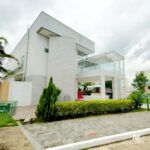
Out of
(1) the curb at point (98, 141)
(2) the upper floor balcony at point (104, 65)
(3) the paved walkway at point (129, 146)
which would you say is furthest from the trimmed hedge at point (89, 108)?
(2) the upper floor balcony at point (104, 65)

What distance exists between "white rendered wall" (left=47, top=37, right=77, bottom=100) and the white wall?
2718 millimetres

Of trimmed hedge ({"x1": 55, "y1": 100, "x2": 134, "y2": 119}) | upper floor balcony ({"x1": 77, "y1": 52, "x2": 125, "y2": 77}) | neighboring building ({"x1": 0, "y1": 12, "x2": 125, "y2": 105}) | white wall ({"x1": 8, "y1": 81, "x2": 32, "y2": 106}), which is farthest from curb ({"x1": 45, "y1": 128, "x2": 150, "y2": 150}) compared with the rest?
upper floor balcony ({"x1": 77, "y1": 52, "x2": 125, "y2": 77})

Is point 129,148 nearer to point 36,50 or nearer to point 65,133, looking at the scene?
point 65,133

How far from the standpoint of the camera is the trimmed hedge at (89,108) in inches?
289

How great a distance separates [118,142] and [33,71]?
11891 millimetres

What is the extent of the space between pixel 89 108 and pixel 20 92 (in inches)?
319

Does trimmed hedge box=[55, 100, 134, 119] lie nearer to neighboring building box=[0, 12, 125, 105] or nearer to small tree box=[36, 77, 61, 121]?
small tree box=[36, 77, 61, 121]

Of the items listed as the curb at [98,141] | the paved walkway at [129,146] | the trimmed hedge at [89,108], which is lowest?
the paved walkway at [129,146]

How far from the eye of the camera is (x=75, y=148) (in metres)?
3.58

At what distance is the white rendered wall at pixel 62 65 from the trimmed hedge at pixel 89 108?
222 inches

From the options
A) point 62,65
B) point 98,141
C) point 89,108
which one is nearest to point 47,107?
point 89,108

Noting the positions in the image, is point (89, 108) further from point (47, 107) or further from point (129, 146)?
point (129, 146)

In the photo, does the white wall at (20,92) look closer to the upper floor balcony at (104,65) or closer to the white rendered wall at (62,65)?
the white rendered wall at (62,65)

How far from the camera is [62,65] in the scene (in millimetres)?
14211
